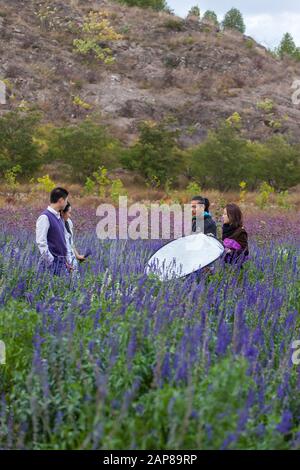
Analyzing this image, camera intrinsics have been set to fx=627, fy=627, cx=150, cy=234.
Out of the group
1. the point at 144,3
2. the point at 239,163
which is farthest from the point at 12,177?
the point at 144,3

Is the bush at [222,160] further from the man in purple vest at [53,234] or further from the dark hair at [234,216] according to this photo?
the man in purple vest at [53,234]

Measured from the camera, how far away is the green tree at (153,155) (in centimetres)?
2383

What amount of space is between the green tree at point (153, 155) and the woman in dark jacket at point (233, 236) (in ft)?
56.6

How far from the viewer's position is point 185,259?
5445mm

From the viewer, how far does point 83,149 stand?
74.2 feet

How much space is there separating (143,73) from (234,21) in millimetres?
16654

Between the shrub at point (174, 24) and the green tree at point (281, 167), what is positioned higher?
the shrub at point (174, 24)

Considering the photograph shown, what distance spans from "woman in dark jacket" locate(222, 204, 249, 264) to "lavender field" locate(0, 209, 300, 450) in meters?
1.72

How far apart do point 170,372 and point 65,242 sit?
330 centimetres

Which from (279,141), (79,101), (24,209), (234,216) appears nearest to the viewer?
(234,216)

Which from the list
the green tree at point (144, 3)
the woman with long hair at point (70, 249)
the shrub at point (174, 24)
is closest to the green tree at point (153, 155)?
the woman with long hair at point (70, 249)

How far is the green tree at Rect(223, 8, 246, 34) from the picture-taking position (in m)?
50.3
